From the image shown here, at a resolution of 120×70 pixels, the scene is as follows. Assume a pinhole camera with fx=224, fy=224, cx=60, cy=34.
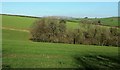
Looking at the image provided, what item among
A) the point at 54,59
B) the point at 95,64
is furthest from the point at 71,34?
the point at 95,64

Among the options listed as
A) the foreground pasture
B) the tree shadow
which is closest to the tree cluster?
the foreground pasture

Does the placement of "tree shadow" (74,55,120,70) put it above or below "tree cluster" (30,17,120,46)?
below

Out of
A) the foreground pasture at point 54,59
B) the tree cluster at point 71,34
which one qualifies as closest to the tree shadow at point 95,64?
the foreground pasture at point 54,59

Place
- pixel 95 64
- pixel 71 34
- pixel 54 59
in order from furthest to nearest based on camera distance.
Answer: pixel 71 34
pixel 54 59
pixel 95 64

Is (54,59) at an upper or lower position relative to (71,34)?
lower

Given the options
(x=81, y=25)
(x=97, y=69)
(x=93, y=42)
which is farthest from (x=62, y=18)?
(x=97, y=69)

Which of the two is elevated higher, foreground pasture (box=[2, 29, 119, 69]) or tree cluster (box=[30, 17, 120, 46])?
tree cluster (box=[30, 17, 120, 46])

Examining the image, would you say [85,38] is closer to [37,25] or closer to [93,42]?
[93,42]

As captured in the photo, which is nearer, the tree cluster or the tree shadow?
the tree shadow

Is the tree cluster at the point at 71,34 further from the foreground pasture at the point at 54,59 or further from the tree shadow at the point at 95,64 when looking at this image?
the tree shadow at the point at 95,64

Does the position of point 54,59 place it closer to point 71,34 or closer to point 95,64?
point 95,64

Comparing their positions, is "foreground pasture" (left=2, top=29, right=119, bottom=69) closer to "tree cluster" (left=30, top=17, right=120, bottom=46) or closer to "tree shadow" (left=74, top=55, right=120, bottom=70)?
"tree shadow" (left=74, top=55, right=120, bottom=70)

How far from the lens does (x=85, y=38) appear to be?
7212cm

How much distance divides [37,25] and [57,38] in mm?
8038
